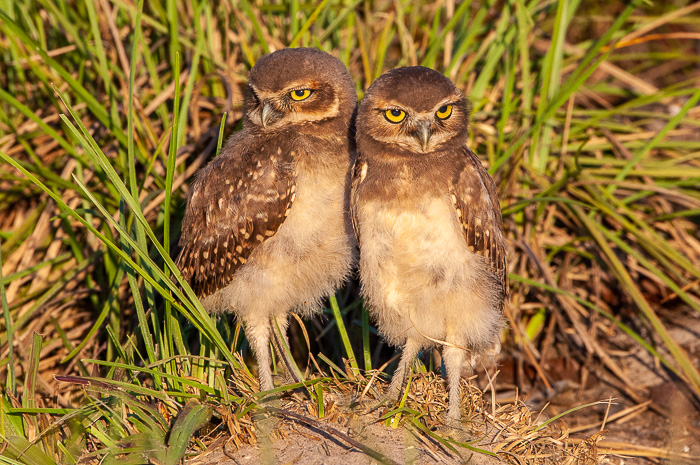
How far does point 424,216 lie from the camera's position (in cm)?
348

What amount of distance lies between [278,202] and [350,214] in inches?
17.0

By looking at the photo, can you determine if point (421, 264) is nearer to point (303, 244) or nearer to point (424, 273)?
point (424, 273)

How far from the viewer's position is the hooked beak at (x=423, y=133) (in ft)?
11.6

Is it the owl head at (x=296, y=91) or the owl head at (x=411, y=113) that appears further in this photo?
the owl head at (x=296, y=91)

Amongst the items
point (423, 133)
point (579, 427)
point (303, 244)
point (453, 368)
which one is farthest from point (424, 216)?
point (579, 427)

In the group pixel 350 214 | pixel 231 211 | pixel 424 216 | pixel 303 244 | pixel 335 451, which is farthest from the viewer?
pixel 231 211

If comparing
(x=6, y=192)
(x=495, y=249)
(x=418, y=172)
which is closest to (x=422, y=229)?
(x=418, y=172)

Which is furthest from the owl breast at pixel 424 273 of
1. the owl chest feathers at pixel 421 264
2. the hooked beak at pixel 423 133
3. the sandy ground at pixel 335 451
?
the sandy ground at pixel 335 451

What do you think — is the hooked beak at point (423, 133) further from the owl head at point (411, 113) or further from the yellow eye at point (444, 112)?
the yellow eye at point (444, 112)

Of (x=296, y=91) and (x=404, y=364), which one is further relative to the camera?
(x=296, y=91)

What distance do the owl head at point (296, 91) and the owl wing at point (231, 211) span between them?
0.81ft

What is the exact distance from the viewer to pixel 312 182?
153 inches

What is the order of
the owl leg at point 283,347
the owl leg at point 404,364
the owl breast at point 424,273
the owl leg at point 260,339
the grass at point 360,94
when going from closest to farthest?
the owl breast at point 424,273
the owl leg at point 404,364
the owl leg at point 283,347
the owl leg at point 260,339
the grass at point 360,94

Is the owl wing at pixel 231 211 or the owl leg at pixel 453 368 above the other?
the owl wing at pixel 231 211
